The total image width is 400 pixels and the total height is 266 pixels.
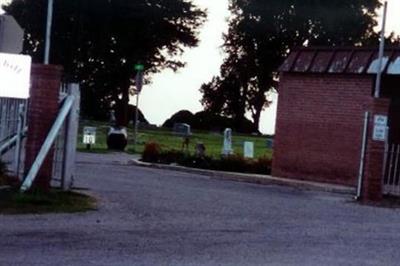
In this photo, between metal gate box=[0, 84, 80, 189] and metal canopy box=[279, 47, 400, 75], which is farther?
metal canopy box=[279, 47, 400, 75]

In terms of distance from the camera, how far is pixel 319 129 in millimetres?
25641

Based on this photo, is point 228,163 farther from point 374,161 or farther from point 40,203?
point 40,203

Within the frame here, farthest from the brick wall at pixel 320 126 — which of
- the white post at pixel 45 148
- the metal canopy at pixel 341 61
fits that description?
the white post at pixel 45 148

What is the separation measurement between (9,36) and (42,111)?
168 centimetres

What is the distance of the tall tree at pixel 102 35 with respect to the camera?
66.2 metres

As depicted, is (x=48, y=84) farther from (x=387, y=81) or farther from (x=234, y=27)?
(x=234, y=27)

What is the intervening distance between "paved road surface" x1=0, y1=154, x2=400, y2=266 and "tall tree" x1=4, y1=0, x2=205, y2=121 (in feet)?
156

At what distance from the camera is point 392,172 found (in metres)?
23.2

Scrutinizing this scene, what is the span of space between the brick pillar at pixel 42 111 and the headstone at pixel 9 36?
1.09m

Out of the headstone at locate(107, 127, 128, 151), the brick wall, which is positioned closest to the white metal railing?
the brick wall

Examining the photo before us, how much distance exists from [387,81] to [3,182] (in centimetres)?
1242

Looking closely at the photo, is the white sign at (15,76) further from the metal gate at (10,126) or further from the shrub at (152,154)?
the shrub at (152,154)

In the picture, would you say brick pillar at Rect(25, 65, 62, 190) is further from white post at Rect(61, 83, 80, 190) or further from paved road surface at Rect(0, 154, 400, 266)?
paved road surface at Rect(0, 154, 400, 266)

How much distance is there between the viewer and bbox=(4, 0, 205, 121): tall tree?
6619cm
